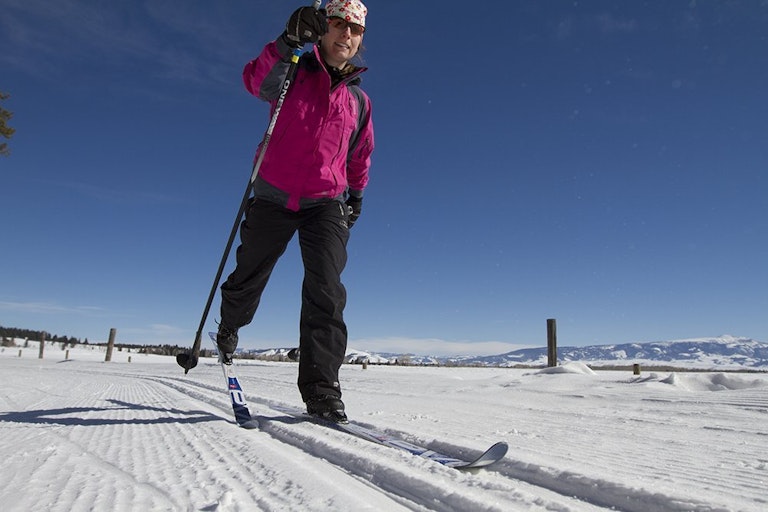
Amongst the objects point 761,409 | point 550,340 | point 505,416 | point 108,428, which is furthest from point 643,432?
point 550,340

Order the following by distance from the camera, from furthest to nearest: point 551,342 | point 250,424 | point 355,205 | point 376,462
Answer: point 551,342, point 355,205, point 250,424, point 376,462

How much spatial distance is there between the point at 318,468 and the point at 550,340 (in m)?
11.4

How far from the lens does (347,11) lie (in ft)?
7.86

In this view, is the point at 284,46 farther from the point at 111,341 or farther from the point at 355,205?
the point at 111,341

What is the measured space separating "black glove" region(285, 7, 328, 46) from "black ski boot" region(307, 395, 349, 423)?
1719 mm

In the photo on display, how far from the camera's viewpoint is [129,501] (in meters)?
0.86

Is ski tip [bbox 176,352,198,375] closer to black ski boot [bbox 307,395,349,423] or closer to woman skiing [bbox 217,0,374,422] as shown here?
woman skiing [bbox 217,0,374,422]

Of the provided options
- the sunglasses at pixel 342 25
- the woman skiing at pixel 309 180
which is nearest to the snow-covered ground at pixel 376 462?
the woman skiing at pixel 309 180

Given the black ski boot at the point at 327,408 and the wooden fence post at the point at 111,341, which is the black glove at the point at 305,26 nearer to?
the black ski boot at the point at 327,408

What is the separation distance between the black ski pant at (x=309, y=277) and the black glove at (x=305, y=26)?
84 cm

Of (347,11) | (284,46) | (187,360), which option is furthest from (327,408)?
(347,11)

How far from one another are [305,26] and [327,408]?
181 cm

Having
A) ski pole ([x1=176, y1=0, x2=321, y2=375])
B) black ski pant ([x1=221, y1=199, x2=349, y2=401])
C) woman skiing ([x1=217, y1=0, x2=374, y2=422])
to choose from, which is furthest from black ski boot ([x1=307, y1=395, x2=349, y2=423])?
ski pole ([x1=176, y1=0, x2=321, y2=375])

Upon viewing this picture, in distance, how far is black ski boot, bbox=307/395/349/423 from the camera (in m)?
1.99
